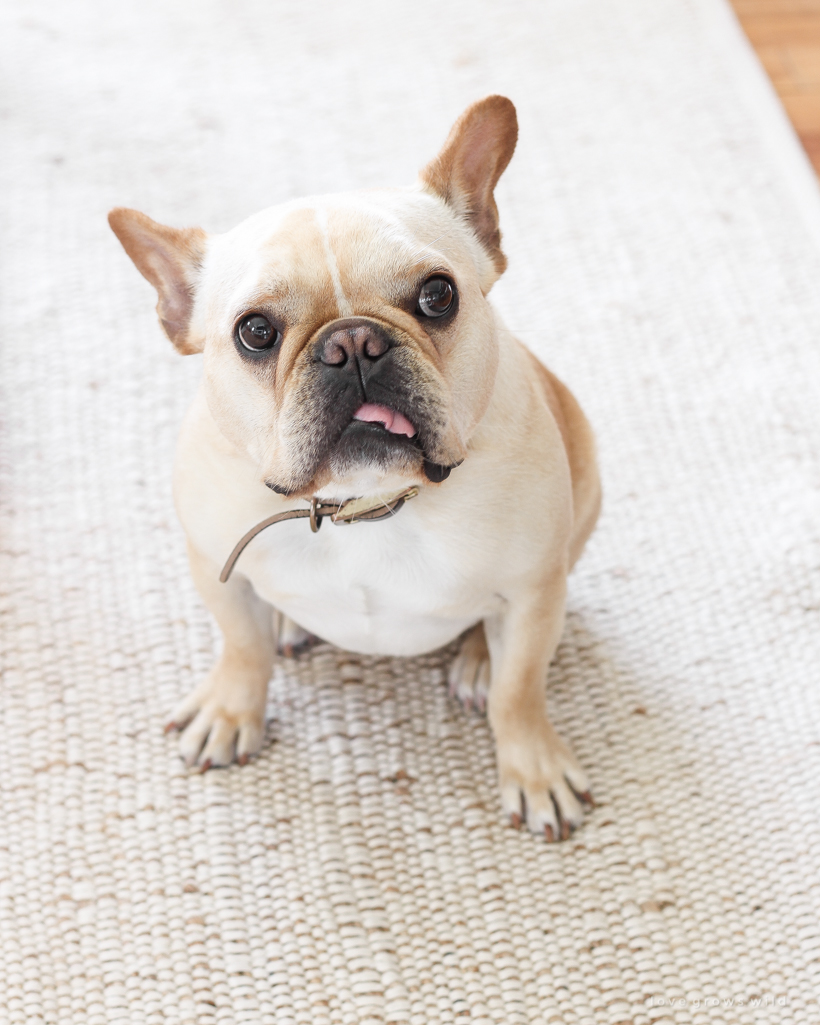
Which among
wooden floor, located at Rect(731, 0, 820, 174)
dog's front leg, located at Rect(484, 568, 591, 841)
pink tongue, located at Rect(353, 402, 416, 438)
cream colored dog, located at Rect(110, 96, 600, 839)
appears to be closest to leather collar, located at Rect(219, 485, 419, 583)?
cream colored dog, located at Rect(110, 96, 600, 839)

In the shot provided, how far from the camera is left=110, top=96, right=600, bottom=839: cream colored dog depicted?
1034 millimetres

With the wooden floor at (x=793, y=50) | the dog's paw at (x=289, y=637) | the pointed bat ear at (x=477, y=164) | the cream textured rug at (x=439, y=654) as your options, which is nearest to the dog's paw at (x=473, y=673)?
the cream textured rug at (x=439, y=654)

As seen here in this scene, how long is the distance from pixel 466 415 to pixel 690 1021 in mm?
874

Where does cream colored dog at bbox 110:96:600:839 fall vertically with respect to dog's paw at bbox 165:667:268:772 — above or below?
above

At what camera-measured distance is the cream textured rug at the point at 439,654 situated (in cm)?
144

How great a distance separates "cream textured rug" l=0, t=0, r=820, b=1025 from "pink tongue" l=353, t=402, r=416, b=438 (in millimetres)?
732

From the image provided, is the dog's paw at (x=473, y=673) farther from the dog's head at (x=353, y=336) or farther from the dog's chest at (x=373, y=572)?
the dog's head at (x=353, y=336)

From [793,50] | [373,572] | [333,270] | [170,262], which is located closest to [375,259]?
[333,270]

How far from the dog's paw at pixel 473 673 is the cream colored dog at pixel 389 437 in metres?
0.10

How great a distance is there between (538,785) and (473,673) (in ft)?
Answer: 0.66

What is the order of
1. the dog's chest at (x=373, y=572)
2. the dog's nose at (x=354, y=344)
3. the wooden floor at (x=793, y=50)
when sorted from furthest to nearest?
the wooden floor at (x=793, y=50)
the dog's chest at (x=373, y=572)
the dog's nose at (x=354, y=344)

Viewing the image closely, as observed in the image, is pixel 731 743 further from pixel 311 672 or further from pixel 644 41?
pixel 644 41

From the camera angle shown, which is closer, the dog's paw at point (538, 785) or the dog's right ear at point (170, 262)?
the dog's right ear at point (170, 262)

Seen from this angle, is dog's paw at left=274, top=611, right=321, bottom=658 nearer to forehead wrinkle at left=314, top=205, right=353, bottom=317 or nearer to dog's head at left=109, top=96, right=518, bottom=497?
dog's head at left=109, top=96, right=518, bottom=497
